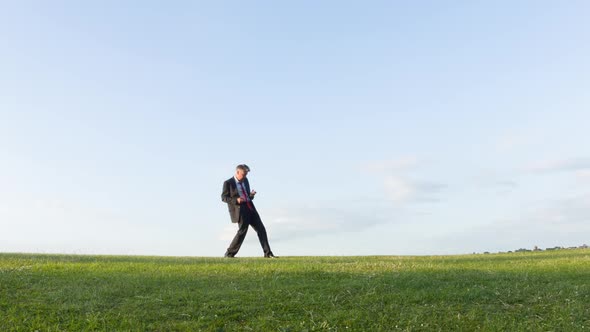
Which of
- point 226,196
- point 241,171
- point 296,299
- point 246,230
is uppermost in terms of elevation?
point 241,171

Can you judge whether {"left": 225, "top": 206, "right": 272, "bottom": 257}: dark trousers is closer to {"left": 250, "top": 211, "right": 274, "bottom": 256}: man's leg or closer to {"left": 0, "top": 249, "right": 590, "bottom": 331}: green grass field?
{"left": 250, "top": 211, "right": 274, "bottom": 256}: man's leg

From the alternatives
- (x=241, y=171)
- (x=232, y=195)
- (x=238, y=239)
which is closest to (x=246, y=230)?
(x=238, y=239)

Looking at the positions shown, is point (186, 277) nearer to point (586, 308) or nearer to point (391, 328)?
point (391, 328)

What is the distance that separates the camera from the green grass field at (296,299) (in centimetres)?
1062

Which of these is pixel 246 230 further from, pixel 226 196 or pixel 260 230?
pixel 226 196

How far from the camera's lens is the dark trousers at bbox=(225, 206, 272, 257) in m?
20.7

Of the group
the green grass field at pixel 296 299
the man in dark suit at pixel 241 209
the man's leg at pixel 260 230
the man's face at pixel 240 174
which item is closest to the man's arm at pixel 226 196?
the man in dark suit at pixel 241 209

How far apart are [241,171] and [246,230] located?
2070 mm

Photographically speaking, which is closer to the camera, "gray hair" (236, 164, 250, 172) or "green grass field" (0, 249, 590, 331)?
"green grass field" (0, 249, 590, 331)

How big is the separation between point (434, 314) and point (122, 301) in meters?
6.05

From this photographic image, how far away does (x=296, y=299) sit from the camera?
11750 mm

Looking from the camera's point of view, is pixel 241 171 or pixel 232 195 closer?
pixel 241 171

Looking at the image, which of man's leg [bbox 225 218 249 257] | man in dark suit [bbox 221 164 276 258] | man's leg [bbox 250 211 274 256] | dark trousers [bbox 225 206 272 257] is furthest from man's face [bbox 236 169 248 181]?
man's leg [bbox 225 218 249 257]

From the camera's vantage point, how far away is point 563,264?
Answer: 658 inches
